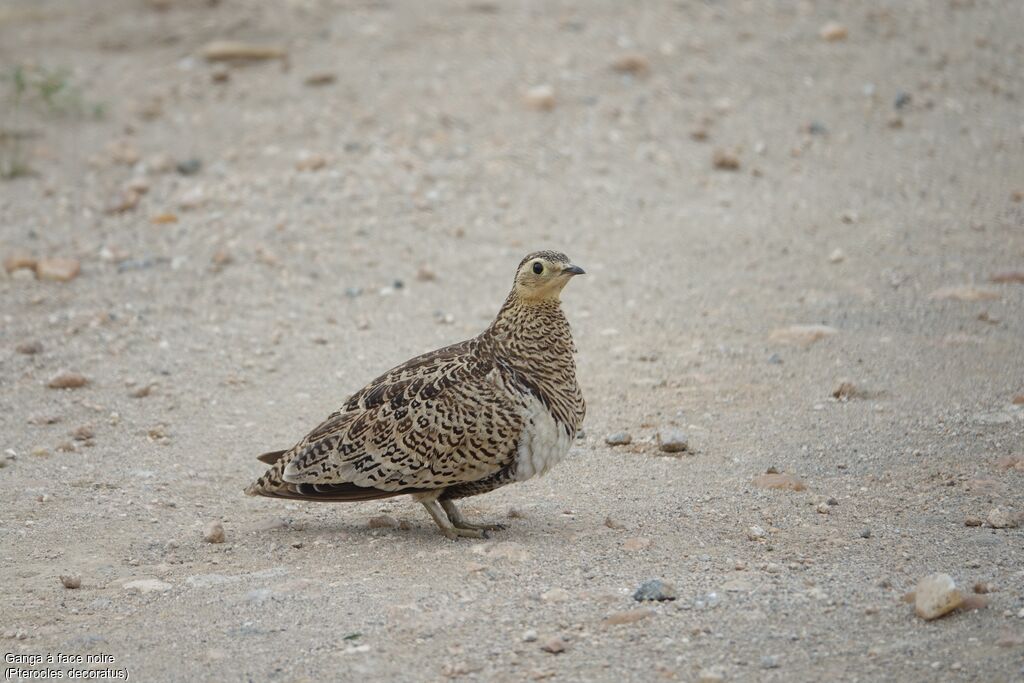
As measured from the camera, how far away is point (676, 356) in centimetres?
827

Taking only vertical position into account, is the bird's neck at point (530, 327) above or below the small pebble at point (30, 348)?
above

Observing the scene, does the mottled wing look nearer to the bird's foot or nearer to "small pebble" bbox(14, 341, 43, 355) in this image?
the bird's foot

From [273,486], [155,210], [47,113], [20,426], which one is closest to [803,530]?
[273,486]

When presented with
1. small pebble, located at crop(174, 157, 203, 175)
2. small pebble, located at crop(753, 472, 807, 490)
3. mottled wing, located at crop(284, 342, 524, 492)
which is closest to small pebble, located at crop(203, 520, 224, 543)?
mottled wing, located at crop(284, 342, 524, 492)

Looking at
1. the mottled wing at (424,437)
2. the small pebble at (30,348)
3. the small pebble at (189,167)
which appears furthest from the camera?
the small pebble at (189,167)

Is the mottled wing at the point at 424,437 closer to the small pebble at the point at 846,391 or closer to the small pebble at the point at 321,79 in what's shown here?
the small pebble at the point at 846,391

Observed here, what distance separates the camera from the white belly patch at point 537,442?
19.1 feet

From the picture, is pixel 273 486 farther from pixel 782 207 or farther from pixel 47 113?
pixel 47 113

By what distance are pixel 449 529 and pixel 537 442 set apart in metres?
0.61

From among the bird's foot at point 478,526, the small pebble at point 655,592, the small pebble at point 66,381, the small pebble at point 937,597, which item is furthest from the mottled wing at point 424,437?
the small pebble at point 66,381

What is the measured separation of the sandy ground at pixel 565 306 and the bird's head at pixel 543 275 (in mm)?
1086

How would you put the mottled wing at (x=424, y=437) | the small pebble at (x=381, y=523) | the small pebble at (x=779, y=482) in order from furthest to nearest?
the small pebble at (x=779, y=482)
the small pebble at (x=381, y=523)
the mottled wing at (x=424, y=437)

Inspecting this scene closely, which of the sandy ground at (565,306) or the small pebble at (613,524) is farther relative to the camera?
the small pebble at (613,524)

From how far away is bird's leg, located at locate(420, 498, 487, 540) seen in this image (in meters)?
5.98
